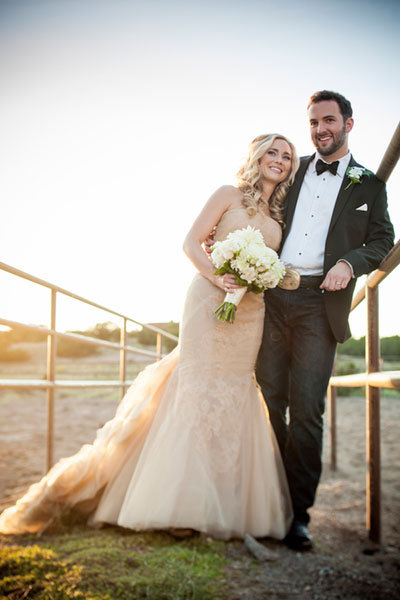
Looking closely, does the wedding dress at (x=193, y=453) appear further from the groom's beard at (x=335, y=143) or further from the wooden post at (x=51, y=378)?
the groom's beard at (x=335, y=143)

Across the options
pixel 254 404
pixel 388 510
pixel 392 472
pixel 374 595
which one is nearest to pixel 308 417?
pixel 254 404

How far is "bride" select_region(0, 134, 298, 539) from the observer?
2068 millimetres

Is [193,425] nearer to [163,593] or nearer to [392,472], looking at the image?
[163,593]

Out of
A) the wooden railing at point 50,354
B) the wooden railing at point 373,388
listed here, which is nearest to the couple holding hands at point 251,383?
the wooden railing at point 373,388

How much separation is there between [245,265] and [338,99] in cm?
108

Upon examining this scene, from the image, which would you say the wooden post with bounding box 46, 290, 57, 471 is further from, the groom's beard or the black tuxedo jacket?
the groom's beard

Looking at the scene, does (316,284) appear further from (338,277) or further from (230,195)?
(230,195)

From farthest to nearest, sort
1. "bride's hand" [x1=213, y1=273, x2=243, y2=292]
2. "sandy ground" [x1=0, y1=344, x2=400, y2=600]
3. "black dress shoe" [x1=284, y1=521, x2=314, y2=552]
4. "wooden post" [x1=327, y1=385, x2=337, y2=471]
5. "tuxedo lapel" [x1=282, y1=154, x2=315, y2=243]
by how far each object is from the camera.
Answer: "wooden post" [x1=327, y1=385, x2=337, y2=471] < "tuxedo lapel" [x1=282, y1=154, x2=315, y2=243] < "bride's hand" [x1=213, y1=273, x2=243, y2=292] < "black dress shoe" [x1=284, y1=521, x2=314, y2=552] < "sandy ground" [x1=0, y1=344, x2=400, y2=600]

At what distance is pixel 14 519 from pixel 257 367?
1.39 metres

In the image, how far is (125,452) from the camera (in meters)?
2.30

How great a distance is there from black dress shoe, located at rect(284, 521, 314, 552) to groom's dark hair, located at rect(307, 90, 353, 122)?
209cm

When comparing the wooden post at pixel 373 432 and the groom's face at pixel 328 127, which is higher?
the groom's face at pixel 328 127

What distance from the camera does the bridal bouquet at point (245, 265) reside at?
2207mm

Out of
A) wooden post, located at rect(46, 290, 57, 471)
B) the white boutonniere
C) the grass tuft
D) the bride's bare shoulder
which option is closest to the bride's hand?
the bride's bare shoulder
